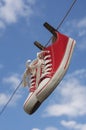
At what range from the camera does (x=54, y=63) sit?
657 centimetres

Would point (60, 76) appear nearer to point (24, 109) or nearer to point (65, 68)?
point (65, 68)

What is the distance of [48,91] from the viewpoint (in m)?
6.30

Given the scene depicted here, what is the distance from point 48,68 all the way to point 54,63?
0.09 meters

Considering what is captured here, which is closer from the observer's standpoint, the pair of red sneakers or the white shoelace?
the pair of red sneakers

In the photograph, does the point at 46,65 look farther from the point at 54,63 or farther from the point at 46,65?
the point at 54,63

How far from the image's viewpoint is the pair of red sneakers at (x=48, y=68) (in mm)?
6336

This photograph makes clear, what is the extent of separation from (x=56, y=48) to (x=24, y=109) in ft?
2.58

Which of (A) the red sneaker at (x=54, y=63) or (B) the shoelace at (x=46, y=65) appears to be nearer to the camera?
(A) the red sneaker at (x=54, y=63)

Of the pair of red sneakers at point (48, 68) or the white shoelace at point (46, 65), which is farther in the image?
the white shoelace at point (46, 65)

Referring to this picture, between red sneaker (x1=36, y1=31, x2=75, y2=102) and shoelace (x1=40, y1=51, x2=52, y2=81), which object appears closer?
red sneaker (x1=36, y1=31, x2=75, y2=102)

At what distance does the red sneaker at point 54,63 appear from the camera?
6.31 m

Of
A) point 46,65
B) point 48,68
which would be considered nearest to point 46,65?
point 46,65

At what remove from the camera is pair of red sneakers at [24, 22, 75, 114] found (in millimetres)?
6336

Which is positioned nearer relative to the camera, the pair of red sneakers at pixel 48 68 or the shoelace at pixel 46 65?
the pair of red sneakers at pixel 48 68
